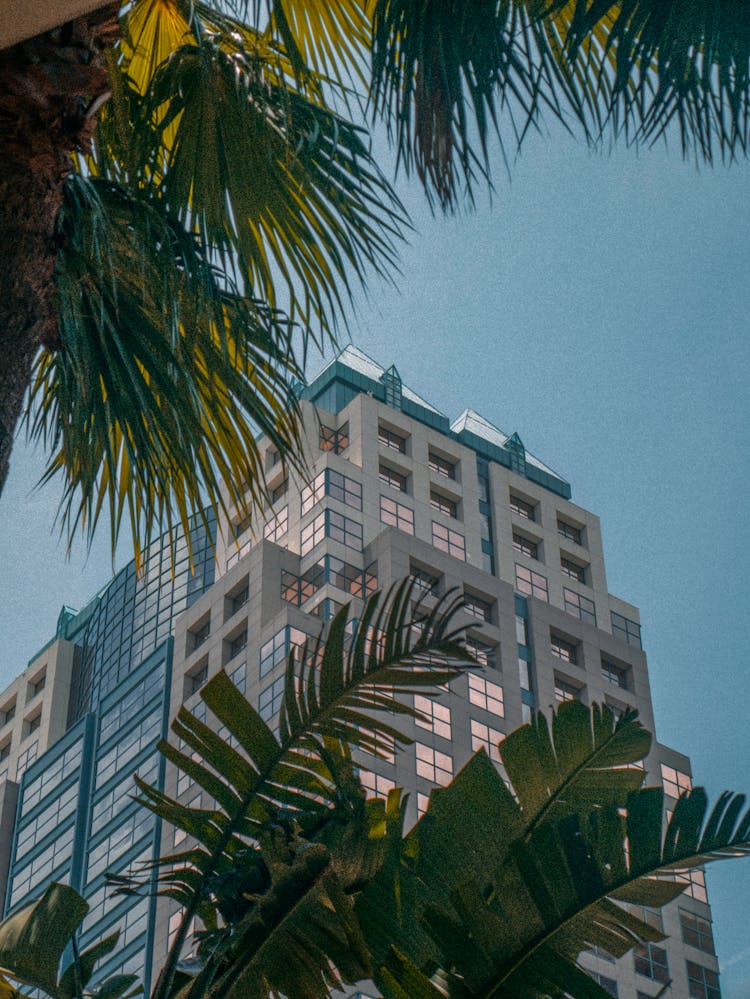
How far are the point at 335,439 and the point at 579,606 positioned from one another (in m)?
14.5

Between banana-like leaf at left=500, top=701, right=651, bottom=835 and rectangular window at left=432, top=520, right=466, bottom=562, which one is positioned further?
rectangular window at left=432, top=520, right=466, bottom=562

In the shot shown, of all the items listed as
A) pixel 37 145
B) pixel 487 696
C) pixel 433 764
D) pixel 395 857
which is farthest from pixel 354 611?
pixel 37 145

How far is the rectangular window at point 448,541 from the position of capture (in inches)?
3014

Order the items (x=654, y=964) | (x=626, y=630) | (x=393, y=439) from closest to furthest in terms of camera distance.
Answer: (x=654, y=964) < (x=393, y=439) < (x=626, y=630)

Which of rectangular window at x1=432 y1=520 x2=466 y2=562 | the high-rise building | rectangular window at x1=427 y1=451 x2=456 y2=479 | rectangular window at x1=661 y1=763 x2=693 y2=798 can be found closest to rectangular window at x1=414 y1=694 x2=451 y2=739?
the high-rise building

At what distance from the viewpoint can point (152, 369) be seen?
520 cm

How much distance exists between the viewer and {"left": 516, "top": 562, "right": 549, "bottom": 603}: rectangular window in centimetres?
7912

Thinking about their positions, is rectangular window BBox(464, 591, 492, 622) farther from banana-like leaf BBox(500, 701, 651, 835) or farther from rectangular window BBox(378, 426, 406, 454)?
banana-like leaf BBox(500, 701, 651, 835)

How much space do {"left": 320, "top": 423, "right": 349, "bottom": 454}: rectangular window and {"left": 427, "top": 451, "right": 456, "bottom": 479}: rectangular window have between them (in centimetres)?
451

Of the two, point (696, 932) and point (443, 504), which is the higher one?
point (443, 504)

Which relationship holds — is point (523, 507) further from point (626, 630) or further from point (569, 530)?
point (626, 630)

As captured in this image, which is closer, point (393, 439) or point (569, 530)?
point (393, 439)

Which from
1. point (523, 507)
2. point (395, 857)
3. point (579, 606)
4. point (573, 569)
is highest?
point (523, 507)

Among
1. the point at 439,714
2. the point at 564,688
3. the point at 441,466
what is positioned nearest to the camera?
the point at 439,714
